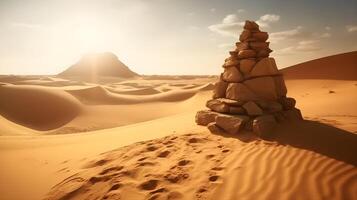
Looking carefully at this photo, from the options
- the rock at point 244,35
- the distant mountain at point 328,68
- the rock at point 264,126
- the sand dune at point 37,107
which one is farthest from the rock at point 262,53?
Answer: the distant mountain at point 328,68

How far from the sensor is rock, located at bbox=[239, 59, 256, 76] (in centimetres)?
751

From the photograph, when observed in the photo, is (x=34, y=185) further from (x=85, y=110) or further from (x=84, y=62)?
(x=84, y=62)

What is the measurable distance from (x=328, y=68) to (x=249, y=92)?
1802 cm

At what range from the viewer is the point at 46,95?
2061 centimetres

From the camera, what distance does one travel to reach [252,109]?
22.2 feet

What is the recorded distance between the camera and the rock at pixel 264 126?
6.20 metres

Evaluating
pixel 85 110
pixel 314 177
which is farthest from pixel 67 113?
pixel 314 177

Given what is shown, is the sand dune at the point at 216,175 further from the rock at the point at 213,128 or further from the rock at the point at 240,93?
the rock at the point at 240,93

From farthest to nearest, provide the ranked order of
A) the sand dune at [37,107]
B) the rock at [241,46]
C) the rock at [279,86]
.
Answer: the sand dune at [37,107] → the rock at [279,86] → the rock at [241,46]

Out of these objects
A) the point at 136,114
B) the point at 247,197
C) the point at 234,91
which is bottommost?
the point at 136,114

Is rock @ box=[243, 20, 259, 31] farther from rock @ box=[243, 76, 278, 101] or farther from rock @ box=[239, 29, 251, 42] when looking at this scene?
rock @ box=[243, 76, 278, 101]

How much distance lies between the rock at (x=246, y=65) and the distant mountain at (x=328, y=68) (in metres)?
15.2

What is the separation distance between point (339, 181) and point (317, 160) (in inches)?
28.6

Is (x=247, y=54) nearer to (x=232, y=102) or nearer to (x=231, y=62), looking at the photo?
(x=231, y=62)
